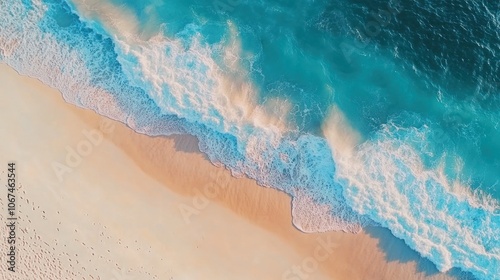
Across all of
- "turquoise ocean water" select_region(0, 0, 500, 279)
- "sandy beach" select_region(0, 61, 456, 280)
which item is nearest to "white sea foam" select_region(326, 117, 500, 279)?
"turquoise ocean water" select_region(0, 0, 500, 279)

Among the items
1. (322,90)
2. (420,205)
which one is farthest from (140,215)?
(420,205)

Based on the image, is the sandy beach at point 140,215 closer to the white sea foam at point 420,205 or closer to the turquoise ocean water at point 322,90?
the turquoise ocean water at point 322,90

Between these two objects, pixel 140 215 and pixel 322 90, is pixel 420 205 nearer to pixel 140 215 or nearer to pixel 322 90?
pixel 322 90

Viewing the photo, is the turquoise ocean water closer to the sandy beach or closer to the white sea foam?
the white sea foam

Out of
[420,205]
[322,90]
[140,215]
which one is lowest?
[140,215]

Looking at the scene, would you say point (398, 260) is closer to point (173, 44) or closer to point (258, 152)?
point (258, 152)
